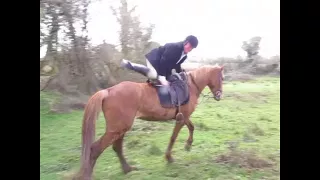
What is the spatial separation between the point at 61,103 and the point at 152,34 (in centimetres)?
77

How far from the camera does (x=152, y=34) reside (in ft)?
9.25

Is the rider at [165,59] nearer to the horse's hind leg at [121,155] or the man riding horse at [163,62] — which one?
the man riding horse at [163,62]

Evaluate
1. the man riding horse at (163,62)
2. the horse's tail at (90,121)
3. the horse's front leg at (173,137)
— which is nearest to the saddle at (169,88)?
the man riding horse at (163,62)

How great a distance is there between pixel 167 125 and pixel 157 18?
731 mm

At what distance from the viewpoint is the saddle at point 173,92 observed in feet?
9.18

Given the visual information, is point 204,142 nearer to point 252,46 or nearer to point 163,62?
point 163,62

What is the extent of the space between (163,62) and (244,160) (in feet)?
2.79

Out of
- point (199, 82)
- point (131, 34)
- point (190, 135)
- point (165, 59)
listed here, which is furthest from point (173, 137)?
point (131, 34)

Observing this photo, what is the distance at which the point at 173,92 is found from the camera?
2807 millimetres

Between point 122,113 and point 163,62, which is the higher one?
point 163,62

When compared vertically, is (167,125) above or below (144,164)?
above
